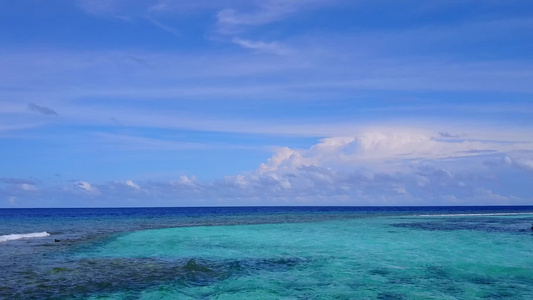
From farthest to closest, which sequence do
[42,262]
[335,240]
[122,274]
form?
[335,240]
[42,262]
[122,274]

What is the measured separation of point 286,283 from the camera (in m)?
19.0

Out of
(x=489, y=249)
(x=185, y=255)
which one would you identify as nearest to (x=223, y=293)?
(x=185, y=255)

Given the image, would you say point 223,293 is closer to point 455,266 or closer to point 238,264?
point 238,264

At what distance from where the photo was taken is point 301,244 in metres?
34.1

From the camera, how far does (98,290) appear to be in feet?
57.1

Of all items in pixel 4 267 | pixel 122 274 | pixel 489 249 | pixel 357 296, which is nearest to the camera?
pixel 357 296

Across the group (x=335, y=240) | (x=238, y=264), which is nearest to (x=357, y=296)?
(x=238, y=264)

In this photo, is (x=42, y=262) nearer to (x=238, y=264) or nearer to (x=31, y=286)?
(x=31, y=286)

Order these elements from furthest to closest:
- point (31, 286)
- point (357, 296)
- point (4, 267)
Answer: point (4, 267) → point (31, 286) → point (357, 296)

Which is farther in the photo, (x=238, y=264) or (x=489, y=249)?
(x=489, y=249)

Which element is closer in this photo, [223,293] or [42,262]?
[223,293]

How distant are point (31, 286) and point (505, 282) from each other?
19.6 metres

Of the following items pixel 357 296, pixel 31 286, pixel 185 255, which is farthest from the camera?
pixel 185 255

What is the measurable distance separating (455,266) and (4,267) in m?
22.9
